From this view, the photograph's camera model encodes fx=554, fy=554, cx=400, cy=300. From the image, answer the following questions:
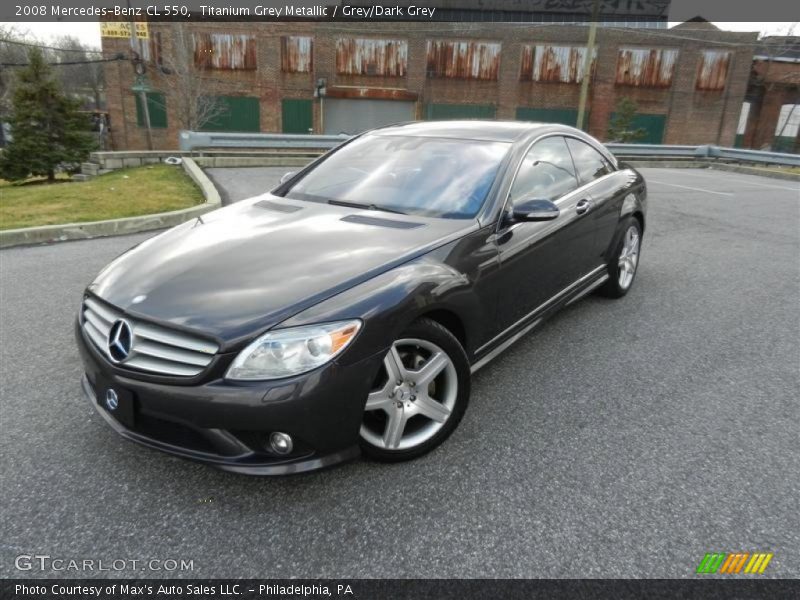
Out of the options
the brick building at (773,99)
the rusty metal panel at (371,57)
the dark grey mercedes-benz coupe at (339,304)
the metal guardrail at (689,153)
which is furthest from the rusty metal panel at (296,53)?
the dark grey mercedes-benz coupe at (339,304)

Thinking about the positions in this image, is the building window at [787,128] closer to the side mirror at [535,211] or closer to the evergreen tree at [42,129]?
the evergreen tree at [42,129]

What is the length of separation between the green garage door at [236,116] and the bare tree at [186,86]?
7.8 inches

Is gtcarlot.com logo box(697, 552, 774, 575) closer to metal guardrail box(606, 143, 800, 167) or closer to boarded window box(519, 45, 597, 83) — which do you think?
metal guardrail box(606, 143, 800, 167)

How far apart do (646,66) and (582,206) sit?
32.3m

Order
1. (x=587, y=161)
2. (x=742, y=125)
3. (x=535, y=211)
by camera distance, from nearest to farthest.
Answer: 1. (x=535, y=211)
2. (x=587, y=161)
3. (x=742, y=125)

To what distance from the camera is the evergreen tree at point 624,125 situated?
28.8 m

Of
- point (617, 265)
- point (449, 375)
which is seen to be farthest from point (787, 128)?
point (449, 375)

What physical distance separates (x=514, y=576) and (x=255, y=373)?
119cm

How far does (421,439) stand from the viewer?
2570 mm

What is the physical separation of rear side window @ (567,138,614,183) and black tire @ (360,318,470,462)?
2.17 m

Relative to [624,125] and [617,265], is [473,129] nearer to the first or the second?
[617,265]

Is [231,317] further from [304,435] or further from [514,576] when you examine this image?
[514,576]

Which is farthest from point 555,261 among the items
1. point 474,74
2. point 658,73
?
point 658,73

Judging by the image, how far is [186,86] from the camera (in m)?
26.3
